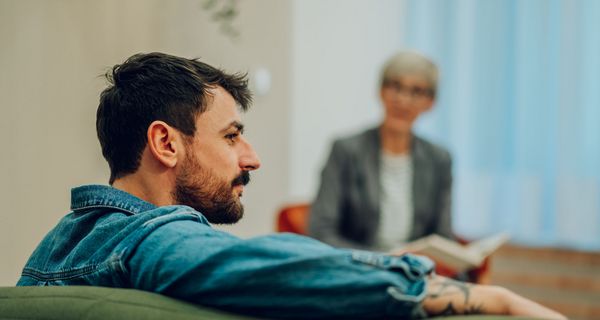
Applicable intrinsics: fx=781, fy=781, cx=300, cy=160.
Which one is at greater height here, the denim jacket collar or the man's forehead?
the man's forehead

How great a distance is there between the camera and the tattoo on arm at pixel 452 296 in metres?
0.88

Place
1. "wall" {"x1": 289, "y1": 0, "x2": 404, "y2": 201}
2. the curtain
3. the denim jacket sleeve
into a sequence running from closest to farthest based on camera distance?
the denim jacket sleeve
the curtain
"wall" {"x1": 289, "y1": 0, "x2": 404, "y2": 201}

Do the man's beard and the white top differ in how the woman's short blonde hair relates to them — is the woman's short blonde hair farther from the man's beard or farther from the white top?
the man's beard

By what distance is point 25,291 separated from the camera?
97 centimetres

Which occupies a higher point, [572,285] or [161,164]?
[161,164]

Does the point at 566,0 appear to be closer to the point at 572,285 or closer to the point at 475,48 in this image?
the point at 475,48

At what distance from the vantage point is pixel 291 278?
2.77 ft

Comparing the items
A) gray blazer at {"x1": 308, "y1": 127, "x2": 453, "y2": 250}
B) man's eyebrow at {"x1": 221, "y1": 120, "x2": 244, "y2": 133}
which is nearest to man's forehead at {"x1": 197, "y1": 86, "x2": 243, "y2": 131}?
man's eyebrow at {"x1": 221, "y1": 120, "x2": 244, "y2": 133}

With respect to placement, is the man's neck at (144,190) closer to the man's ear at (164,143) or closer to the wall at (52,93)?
the man's ear at (164,143)

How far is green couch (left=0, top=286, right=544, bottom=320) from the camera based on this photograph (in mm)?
865

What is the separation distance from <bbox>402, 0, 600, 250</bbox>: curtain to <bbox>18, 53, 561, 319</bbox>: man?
2787 millimetres

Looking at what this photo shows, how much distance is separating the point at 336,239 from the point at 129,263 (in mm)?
1851

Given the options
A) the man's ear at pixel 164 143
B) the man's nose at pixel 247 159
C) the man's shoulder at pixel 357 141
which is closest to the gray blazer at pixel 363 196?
the man's shoulder at pixel 357 141

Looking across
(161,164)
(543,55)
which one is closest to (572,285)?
(543,55)
